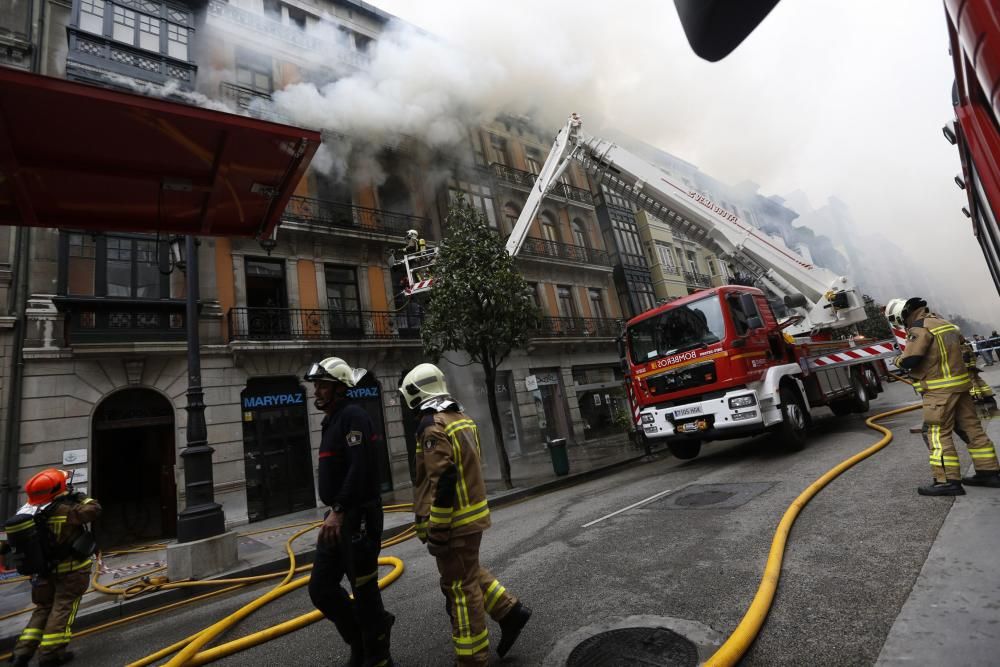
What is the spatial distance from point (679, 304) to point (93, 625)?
866cm

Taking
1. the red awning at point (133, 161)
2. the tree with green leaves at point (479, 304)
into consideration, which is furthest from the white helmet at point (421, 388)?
the tree with green leaves at point (479, 304)

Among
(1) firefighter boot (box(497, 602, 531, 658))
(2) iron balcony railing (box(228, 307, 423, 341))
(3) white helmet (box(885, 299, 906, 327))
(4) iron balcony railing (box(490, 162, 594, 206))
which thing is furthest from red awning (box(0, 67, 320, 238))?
(4) iron balcony railing (box(490, 162, 594, 206))

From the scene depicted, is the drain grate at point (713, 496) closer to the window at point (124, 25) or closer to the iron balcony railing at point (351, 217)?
the iron balcony railing at point (351, 217)

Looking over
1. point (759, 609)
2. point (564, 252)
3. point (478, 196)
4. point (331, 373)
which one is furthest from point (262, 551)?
point (564, 252)

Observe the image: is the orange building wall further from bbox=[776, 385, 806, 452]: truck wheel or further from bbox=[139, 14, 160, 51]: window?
bbox=[776, 385, 806, 452]: truck wheel

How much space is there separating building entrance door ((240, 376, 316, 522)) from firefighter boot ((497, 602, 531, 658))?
10.6 meters

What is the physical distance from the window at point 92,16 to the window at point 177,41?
4.07 feet

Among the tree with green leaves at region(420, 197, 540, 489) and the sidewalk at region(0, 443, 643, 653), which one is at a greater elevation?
the tree with green leaves at region(420, 197, 540, 489)

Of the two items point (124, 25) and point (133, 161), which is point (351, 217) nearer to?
point (124, 25)

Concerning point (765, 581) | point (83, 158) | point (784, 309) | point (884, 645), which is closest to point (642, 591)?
point (765, 581)

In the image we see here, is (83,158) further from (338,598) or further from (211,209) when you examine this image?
(338,598)

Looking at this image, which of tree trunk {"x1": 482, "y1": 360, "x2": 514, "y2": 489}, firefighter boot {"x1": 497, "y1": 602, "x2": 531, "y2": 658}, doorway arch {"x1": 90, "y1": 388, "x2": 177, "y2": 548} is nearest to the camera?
firefighter boot {"x1": 497, "y1": 602, "x2": 531, "y2": 658}

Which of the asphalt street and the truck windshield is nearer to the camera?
the asphalt street

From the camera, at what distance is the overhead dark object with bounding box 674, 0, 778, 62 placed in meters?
1.12
